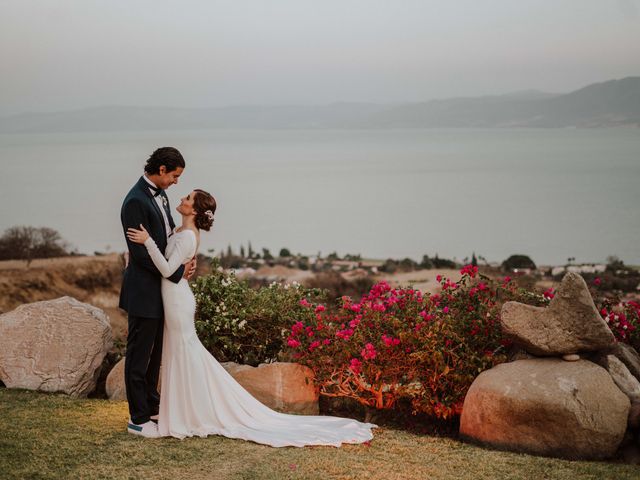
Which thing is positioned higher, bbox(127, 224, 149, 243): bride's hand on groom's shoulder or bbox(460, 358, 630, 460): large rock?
bbox(127, 224, 149, 243): bride's hand on groom's shoulder

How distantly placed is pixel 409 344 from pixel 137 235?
9.81 feet

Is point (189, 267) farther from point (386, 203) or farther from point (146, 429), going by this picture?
point (386, 203)

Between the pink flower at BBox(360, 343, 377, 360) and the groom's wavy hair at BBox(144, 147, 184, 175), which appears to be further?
the pink flower at BBox(360, 343, 377, 360)

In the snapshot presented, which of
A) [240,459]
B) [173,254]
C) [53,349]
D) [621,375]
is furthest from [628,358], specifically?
[53,349]

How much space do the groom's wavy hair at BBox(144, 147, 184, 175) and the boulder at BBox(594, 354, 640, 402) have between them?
4390 millimetres

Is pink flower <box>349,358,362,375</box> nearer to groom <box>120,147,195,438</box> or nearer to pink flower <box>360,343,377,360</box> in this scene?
pink flower <box>360,343,377,360</box>

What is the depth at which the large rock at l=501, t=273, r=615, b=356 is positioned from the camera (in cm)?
658

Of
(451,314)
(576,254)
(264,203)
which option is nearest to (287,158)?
(264,203)

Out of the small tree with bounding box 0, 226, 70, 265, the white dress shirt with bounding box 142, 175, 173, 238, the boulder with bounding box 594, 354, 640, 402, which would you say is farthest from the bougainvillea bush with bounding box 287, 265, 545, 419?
the small tree with bounding box 0, 226, 70, 265

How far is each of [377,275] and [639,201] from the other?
18.9 metres

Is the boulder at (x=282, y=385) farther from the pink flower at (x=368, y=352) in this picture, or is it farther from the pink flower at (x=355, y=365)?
the pink flower at (x=368, y=352)

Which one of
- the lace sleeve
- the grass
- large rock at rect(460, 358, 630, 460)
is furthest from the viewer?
the lace sleeve

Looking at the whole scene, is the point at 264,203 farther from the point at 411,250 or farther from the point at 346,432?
the point at 346,432

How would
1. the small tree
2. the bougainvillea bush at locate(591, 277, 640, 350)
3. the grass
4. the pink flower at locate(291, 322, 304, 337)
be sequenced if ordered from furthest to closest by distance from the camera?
the small tree < the pink flower at locate(291, 322, 304, 337) < the bougainvillea bush at locate(591, 277, 640, 350) < the grass
